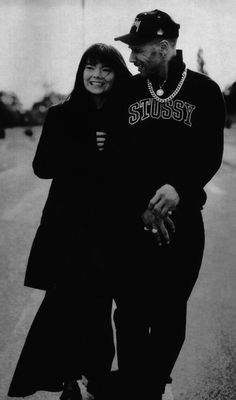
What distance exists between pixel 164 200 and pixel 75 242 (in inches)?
22.5

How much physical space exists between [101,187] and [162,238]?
1.33ft

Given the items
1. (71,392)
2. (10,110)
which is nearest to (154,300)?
(71,392)

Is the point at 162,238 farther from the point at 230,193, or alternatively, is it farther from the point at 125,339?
the point at 230,193

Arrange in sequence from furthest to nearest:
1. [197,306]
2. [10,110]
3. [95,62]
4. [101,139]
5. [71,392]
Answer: [10,110] < [197,306] < [71,392] < [95,62] < [101,139]

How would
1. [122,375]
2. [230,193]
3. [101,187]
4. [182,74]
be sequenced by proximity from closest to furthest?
[182,74] < [101,187] < [122,375] < [230,193]

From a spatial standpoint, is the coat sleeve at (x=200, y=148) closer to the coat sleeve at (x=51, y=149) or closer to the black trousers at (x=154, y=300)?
Answer: the black trousers at (x=154, y=300)

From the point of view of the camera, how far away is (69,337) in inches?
96.6

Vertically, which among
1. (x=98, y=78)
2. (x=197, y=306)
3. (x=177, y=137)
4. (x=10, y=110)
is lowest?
(x=10, y=110)

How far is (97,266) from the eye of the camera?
7.52ft

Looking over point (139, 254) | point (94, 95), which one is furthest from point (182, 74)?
point (139, 254)

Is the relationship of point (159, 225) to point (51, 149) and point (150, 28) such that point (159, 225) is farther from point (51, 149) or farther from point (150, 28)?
point (150, 28)

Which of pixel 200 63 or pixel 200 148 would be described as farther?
pixel 200 63

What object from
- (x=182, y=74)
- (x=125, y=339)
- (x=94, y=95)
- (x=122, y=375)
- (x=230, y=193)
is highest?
(x=182, y=74)

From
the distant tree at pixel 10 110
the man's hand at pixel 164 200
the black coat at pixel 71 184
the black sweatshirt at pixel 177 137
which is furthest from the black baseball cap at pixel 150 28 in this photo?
the distant tree at pixel 10 110
